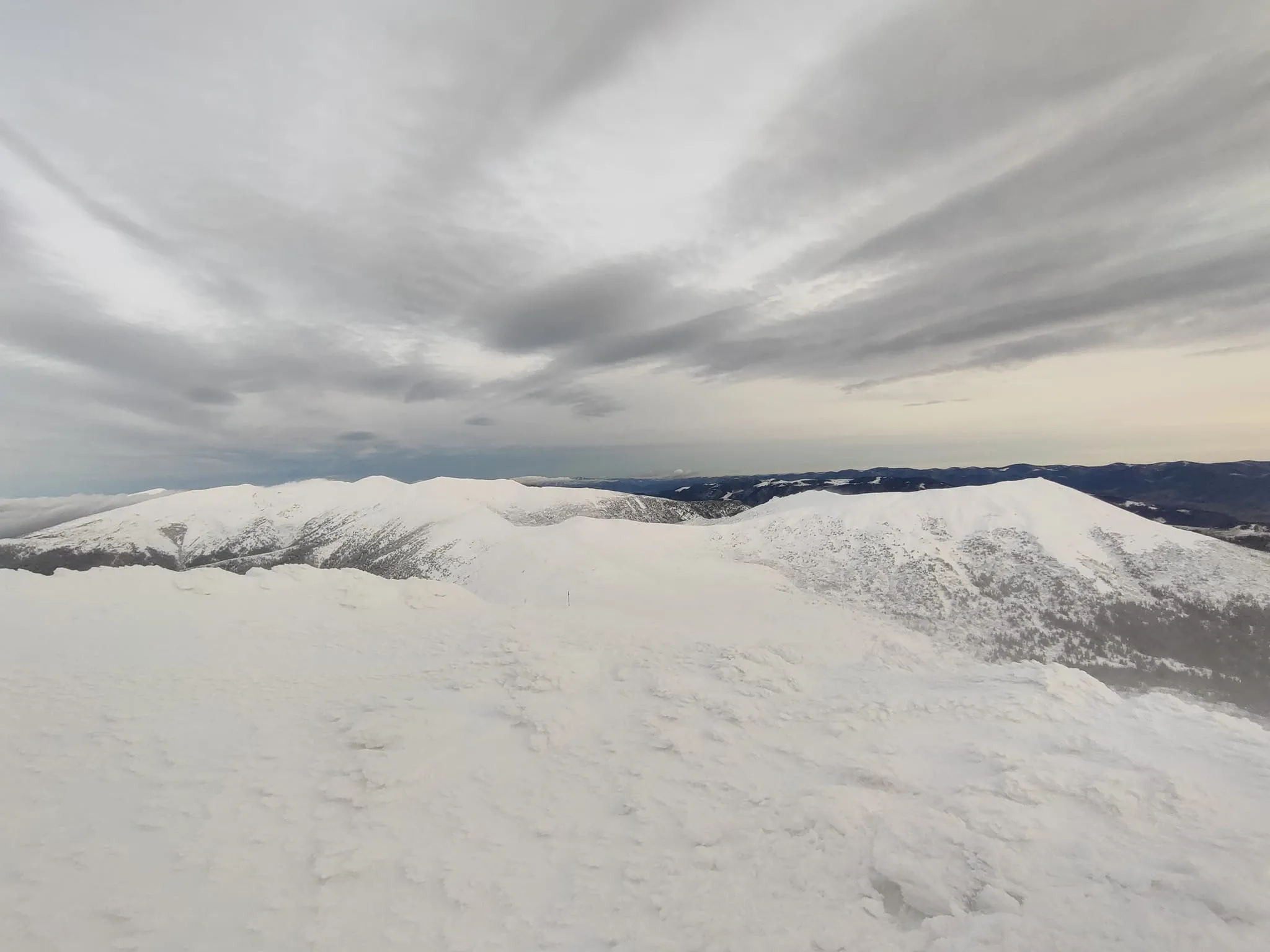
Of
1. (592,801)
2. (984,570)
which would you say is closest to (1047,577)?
(984,570)

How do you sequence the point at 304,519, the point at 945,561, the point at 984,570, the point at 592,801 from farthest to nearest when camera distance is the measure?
1. the point at 304,519
2. the point at 945,561
3. the point at 984,570
4. the point at 592,801

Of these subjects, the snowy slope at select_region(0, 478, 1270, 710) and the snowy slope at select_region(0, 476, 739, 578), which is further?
the snowy slope at select_region(0, 476, 739, 578)

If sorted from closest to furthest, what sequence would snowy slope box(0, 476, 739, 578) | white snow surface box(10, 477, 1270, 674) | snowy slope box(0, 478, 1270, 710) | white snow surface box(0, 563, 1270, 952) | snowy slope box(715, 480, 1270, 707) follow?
white snow surface box(0, 563, 1270, 952)
snowy slope box(715, 480, 1270, 707)
snowy slope box(0, 478, 1270, 710)
white snow surface box(10, 477, 1270, 674)
snowy slope box(0, 476, 739, 578)

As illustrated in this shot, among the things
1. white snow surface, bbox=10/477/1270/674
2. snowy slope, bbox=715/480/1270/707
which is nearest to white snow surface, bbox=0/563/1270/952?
white snow surface, bbox=10/477/1270/674

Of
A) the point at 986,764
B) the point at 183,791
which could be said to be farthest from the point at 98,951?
the point at 986,764

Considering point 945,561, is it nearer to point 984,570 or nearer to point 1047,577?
point 984,570

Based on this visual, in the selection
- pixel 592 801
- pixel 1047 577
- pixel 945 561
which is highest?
pixel 592 801

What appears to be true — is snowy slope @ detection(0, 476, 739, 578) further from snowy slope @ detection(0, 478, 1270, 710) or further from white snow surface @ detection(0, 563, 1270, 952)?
white snow surface @ detection(0, 563, 1270, 952)

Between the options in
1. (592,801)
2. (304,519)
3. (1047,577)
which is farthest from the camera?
(304,519)

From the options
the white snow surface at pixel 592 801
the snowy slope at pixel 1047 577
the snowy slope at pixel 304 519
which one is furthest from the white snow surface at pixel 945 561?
the snowy slope at pixel 304 519
